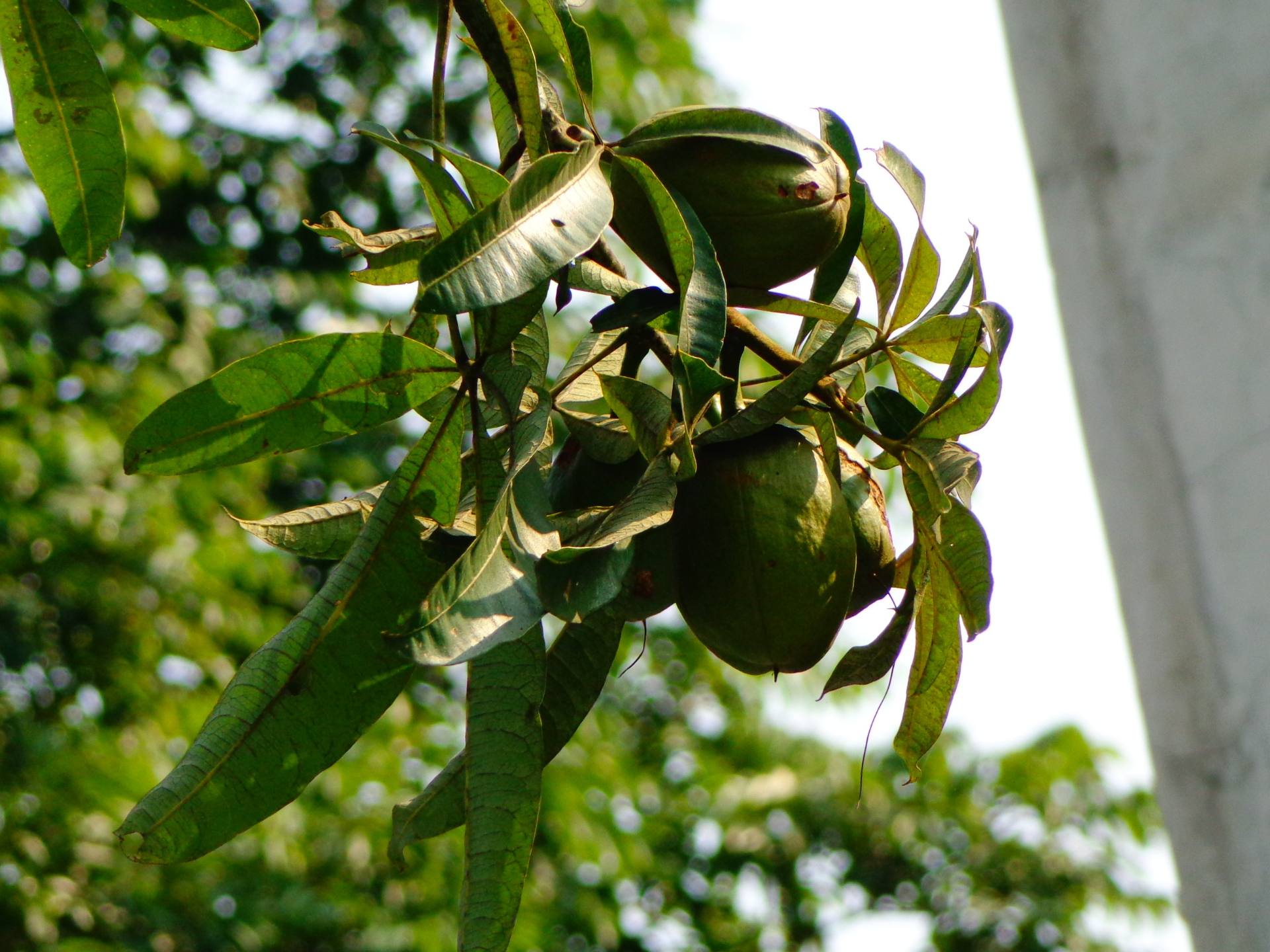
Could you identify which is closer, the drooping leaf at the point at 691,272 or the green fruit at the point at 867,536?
the drooping leaf at the point at 691,272

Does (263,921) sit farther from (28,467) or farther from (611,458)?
(611,458)

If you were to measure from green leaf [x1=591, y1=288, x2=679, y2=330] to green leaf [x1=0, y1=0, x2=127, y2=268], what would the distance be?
30cm

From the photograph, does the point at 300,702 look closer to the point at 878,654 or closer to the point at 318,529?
the point at 318,529

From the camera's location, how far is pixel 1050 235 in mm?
2506

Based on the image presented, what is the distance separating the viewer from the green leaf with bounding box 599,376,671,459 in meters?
0.66

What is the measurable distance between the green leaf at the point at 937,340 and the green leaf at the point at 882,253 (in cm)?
4

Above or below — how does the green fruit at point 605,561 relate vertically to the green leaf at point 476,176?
below

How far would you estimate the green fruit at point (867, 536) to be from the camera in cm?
78

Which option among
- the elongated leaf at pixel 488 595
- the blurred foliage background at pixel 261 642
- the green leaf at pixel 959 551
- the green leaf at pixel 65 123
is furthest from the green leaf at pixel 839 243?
the blurred foliage background at pixel 261 642

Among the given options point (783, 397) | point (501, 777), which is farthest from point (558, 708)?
point (783, 397)

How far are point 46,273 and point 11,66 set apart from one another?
3.12 metres

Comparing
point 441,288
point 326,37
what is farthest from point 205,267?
point 441,288

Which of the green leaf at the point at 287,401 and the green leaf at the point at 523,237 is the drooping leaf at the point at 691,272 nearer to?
the green leaf at the point at 523,237

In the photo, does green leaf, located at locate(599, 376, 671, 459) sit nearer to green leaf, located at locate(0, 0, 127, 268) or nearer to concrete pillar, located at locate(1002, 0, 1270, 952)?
green leaf, located at locate(0, 0, 127, 268)
